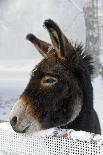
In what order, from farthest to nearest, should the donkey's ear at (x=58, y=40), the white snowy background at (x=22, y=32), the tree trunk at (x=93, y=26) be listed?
the white snowy background at (x=22, y=32) → the tree trunk at (x=93, y=26) → the donkey's ear at (x=58, y=40)

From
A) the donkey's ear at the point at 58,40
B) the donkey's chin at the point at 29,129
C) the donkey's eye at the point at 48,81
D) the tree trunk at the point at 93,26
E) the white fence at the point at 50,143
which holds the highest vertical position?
the tree trunk at the point at 93,26

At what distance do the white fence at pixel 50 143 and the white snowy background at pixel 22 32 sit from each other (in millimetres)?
989

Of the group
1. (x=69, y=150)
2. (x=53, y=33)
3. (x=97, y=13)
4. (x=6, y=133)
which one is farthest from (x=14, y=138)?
(x=97, y=13)

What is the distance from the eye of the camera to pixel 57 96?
175 centimetres

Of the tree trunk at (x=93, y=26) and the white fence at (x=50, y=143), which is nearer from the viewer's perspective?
the white fence at (x=50, y=143)

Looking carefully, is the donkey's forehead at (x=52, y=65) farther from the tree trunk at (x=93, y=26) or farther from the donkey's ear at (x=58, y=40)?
the tree trunk at (x=93, y=26)

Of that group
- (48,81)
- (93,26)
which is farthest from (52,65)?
(93,26)

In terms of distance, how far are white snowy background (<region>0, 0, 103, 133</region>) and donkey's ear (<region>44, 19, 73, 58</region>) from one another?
3.68 feet

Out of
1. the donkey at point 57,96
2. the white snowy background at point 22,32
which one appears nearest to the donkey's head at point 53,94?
the donkey at point 57,96

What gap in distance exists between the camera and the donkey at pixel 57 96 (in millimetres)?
1741

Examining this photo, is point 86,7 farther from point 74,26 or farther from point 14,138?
point 14,138

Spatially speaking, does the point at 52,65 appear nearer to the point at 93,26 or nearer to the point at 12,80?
the point at 93,26

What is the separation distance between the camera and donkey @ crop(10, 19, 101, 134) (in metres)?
1.74

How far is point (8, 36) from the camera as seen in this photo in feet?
10.9
